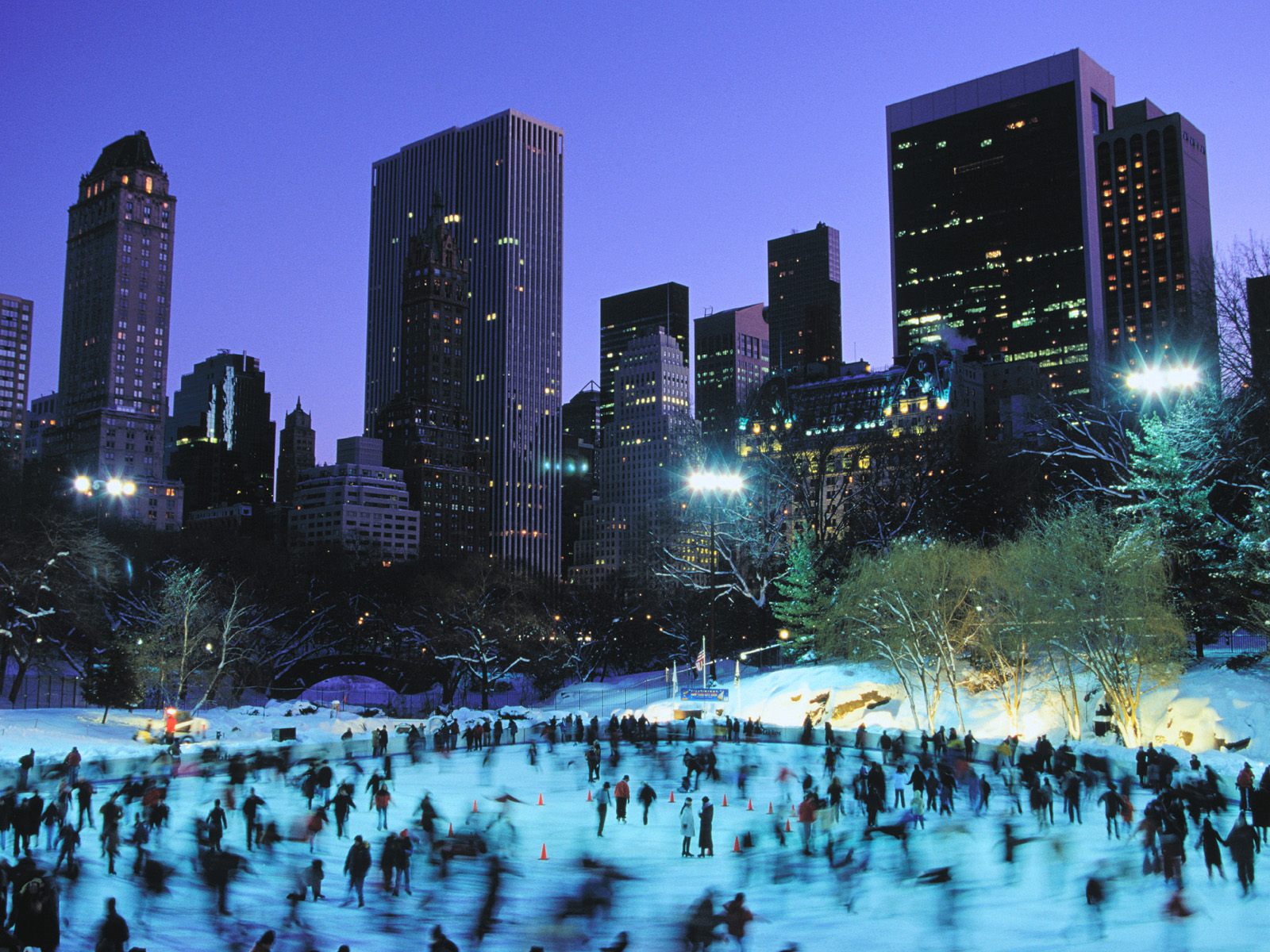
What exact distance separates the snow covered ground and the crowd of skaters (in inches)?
10.8

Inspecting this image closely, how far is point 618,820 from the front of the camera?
26344 mm

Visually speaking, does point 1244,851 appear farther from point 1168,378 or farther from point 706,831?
point 1168,378

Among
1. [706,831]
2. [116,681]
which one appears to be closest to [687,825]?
[706,831]

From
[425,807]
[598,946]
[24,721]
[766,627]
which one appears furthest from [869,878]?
[766,627]

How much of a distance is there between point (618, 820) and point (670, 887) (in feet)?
21.8

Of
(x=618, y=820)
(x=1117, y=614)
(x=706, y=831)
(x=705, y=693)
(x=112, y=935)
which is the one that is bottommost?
(x=618, y=820)

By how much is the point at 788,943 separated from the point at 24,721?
116 ft

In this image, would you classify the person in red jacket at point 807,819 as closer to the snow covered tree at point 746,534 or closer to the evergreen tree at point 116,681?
the snow covered tree at point 746,534

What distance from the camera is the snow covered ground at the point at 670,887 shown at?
1633 centimetres

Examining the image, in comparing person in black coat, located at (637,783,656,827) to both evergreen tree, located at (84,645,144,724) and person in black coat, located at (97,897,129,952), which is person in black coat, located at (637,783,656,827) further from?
evergreen tree, located at (84,645,144,724)

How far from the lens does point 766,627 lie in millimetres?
66688

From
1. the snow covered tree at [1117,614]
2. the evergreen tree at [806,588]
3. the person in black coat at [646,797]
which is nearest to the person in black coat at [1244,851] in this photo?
the person in black coat at [646,797]

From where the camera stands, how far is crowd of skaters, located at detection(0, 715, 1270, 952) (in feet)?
54.9

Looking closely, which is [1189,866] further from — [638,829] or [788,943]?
[638,829]
